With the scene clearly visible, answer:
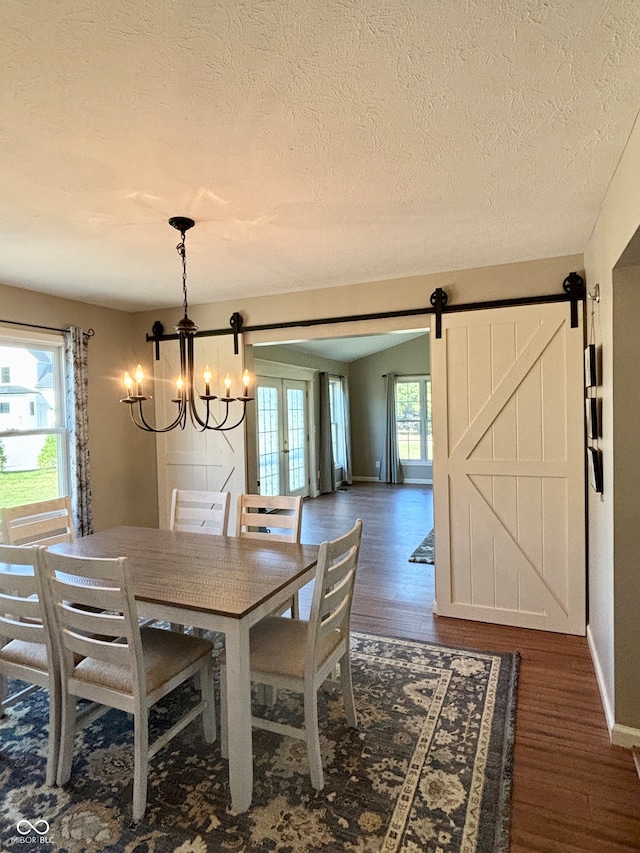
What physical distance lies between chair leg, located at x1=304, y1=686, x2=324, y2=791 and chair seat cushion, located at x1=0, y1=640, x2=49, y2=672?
3.66 ft

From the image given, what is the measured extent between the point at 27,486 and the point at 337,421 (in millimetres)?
6582

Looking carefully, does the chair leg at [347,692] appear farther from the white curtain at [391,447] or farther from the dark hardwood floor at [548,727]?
the white curtain at [391,447]

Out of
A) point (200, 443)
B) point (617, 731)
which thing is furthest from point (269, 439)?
point (617, 731)

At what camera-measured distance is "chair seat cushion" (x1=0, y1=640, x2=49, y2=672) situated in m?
2.11

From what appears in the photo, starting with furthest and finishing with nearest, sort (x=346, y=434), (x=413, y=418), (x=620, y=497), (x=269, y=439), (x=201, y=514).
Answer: (x=346, y=434) → (x=413, y=418) → (x=269, y=439) → (x=201, y=514) → (x=620, y=497)

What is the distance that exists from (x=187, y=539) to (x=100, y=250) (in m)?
1.82

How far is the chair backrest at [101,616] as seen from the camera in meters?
1.77

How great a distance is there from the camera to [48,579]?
1.90 m

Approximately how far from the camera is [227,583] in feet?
6.99

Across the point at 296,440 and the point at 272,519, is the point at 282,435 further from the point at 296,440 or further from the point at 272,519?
the point at 272,519

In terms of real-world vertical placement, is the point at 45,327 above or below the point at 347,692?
above

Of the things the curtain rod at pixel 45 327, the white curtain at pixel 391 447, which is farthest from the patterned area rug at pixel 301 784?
the white curtain at pixel 391 447

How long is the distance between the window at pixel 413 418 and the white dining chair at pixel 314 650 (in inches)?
305

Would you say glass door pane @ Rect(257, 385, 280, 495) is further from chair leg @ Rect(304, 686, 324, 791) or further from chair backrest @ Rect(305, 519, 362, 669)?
chair leg @ Rect(304, 686, 324, 791)
